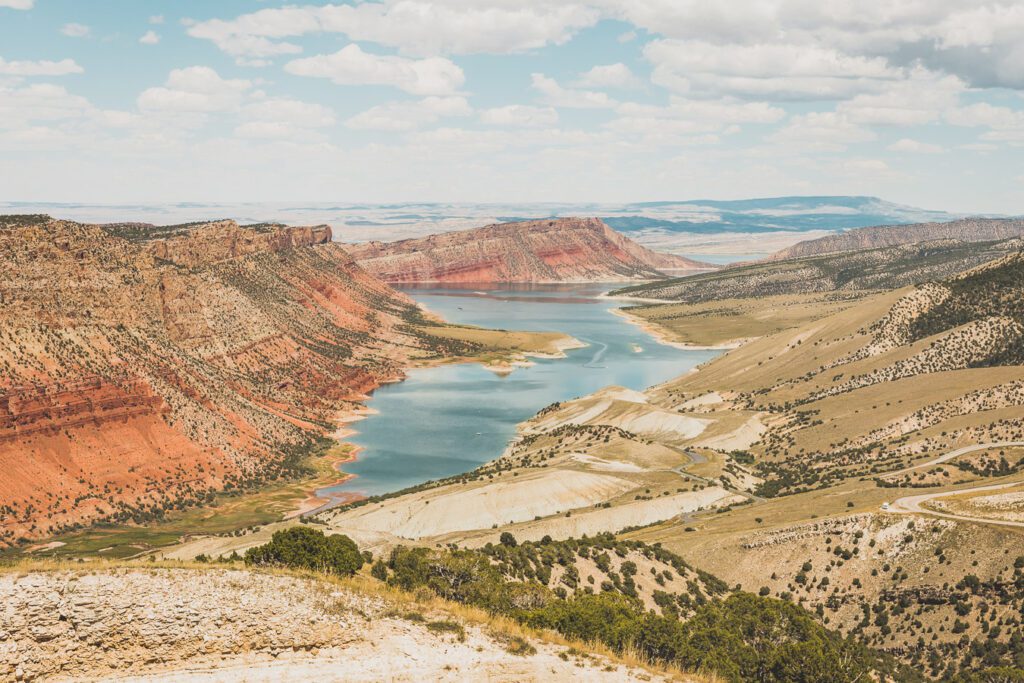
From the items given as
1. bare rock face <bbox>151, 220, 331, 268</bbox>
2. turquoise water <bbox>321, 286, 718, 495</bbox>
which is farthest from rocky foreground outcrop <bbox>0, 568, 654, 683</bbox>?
bare rock face <bbox>151, 220, 331, 268</bbox>

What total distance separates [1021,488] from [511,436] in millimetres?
61895

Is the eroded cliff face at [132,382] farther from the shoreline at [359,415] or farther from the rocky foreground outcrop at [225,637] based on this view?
the rocky foreground outcrop at [225,637]

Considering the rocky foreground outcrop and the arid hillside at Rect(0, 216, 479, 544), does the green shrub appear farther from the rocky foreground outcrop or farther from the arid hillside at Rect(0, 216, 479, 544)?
the arid hillside at Rect(0, 216, 479, 544)

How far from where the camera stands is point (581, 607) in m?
34.2

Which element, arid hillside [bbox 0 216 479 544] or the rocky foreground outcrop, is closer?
the rocky foreground outcrop

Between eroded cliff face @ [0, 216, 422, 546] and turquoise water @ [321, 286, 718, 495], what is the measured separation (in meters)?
8.14

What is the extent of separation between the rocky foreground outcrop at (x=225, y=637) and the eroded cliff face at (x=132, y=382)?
43.0 meters

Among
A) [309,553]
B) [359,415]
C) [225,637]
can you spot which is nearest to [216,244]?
[359,415]

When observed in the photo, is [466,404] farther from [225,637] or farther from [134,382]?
[225,637]

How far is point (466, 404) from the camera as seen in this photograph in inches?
4958

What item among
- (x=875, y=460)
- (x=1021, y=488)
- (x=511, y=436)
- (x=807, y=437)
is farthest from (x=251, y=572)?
(x=511, y=436)

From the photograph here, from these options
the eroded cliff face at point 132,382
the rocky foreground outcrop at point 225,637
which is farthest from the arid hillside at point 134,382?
the rocky foreground outcrop at point 225,637

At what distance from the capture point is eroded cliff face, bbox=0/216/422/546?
232 ft

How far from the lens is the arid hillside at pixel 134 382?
70.7 m
